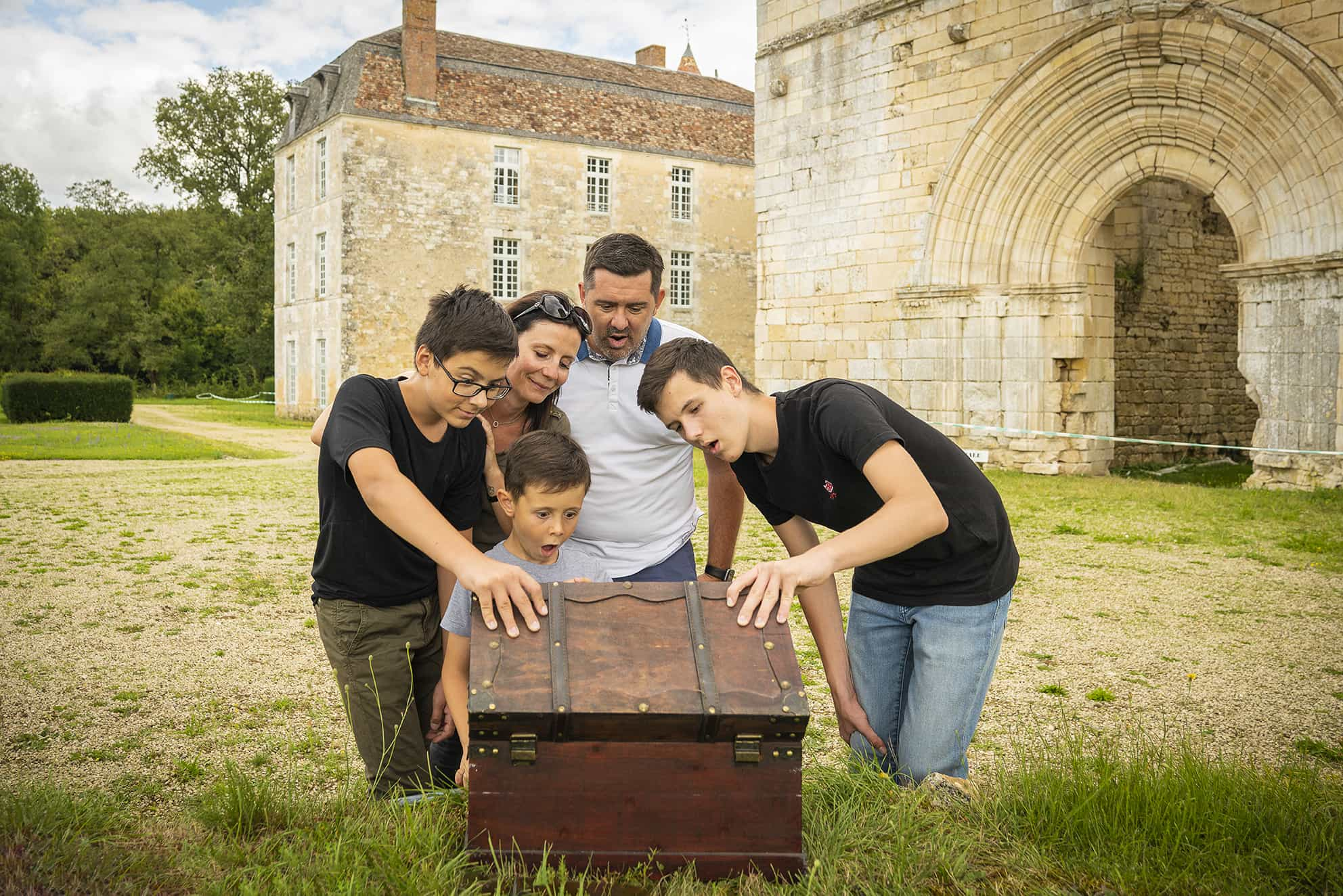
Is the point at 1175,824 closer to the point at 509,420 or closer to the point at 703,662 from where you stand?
the point at 703,662

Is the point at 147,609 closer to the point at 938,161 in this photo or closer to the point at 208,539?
the point at 208,539

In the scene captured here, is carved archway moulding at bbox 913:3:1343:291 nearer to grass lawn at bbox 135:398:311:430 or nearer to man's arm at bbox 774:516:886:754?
man's arm at bbox 774:516:886:754

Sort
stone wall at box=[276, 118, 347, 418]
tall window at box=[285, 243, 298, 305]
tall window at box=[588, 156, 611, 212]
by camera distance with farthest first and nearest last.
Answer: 1. tall window at box=[285, 243, 298, 305]
2. tall window at box=[588, 156, 611, 212]
3. stone wall at box=[276, 118, 347, 418]

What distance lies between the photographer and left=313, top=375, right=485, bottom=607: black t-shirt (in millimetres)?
3119

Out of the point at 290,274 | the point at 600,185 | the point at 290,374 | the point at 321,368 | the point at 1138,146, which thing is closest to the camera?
the point at 1138,146

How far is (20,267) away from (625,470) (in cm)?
5375

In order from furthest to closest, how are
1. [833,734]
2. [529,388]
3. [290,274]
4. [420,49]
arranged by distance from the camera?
1. [290,274]
2. [420,49]
3. [833,734]
4. [529,388]

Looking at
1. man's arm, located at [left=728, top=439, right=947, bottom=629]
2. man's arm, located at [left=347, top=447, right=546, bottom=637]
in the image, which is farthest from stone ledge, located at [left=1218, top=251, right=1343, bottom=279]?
man's arm, located at [left=347, top=447, right=546, bottom=637]

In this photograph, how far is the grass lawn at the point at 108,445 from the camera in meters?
17.2

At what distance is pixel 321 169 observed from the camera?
27.7m

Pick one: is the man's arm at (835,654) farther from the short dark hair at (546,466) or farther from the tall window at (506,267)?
the tall window at (506,267)

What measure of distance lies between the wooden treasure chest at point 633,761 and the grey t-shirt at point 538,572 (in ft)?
1.17

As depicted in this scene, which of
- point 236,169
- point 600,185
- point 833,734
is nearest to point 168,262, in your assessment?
point 236,169

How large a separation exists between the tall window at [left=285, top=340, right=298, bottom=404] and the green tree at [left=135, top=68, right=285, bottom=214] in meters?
12.3
